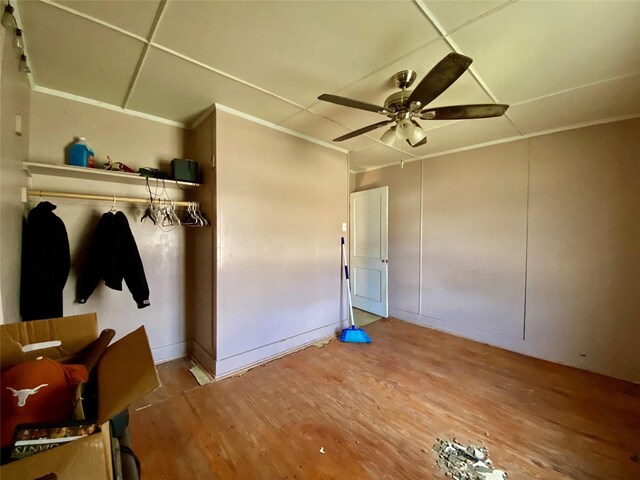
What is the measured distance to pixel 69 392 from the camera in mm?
849

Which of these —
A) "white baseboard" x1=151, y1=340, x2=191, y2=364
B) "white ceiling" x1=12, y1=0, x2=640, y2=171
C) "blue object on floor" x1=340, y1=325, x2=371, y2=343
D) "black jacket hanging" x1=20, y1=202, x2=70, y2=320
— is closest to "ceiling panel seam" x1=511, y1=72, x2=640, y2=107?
"white ceiling" x1=12, y1=0, x2=640, y2=171

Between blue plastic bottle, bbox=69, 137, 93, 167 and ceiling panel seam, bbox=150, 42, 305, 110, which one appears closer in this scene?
ceiling panel seam, bbox=150, 42, 305, 110

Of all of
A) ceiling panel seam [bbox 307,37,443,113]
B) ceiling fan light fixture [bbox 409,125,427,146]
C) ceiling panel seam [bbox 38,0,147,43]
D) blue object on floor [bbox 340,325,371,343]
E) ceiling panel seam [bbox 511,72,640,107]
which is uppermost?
ceiling panel seam [bbox 38,0,147,43]

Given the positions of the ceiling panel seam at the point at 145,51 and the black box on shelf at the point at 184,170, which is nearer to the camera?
the ceiling panel seam at the point at 145,51

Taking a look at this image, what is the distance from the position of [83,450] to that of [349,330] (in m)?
2.84

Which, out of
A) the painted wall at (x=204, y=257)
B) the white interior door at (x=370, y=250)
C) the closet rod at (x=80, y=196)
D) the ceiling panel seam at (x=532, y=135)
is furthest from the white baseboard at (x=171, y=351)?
the ceiling panel seam at (x=532, y=135)

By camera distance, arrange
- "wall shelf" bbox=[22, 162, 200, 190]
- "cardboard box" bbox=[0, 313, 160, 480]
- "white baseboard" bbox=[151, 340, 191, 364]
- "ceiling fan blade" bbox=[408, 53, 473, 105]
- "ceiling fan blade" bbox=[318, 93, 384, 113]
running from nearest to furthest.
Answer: "cardboard box" bbox=[0, 313, 160, 480] < "ceiling fan blade" bbox=[408, 53, 473, 105] < "ceiling fan blade" bbox=[318, 93, 384, 113] < "wall shelf" bbox=[22, 162, 200, 190] < "white baseboard" bbox=[151, 340, 191, 364]

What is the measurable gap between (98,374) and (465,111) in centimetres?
238

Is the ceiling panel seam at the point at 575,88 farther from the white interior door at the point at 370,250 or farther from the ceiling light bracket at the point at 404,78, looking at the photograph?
the white interior door at the point at 370,250

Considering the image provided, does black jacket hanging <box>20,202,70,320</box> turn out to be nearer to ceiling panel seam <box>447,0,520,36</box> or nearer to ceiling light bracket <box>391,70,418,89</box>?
ceiling light bracket <box>391,70,418,89</box>

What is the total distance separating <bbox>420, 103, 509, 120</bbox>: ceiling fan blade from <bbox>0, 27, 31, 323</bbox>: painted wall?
2.26m

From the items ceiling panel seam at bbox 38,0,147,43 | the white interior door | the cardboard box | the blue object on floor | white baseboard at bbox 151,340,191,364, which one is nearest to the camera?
the cardboard box

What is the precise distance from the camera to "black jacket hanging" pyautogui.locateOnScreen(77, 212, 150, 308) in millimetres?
2094

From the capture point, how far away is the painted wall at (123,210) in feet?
6.80
